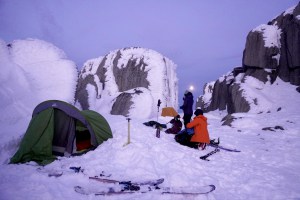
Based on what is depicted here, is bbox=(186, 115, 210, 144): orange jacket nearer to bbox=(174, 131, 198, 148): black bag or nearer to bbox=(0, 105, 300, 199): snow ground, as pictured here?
bbox=(174, 131, 198, 148): black bag

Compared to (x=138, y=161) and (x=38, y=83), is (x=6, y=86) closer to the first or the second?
(x=38, y=83)

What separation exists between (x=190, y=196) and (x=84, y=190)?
198 cm

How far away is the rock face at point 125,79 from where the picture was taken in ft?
107

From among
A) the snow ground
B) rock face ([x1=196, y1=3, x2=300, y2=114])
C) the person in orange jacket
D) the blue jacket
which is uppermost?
rock face ([x1=196, y1=3, x2=300, y2=114])

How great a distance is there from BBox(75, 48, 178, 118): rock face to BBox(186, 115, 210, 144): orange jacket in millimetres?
20050

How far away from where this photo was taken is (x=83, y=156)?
736 centimetres

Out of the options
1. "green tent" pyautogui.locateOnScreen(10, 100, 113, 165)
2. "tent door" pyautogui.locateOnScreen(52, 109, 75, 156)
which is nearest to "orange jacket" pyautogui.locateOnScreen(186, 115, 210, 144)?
"green tent" pyautogui.locateOnScreen(10, 100, 113, 165)

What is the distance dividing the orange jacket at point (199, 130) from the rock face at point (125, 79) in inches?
789

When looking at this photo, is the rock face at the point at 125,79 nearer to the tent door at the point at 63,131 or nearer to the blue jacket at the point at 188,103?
the blue jacket at the point at 188,103

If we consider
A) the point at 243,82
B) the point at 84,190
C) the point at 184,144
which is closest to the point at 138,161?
the point at 84,190

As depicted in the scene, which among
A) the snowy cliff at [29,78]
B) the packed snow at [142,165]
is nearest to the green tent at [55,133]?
the packed snow at [142,165]

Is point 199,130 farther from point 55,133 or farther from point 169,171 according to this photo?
point 55,133

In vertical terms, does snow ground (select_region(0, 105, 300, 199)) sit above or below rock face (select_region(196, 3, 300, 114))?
below

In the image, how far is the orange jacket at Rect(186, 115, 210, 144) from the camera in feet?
28.8
